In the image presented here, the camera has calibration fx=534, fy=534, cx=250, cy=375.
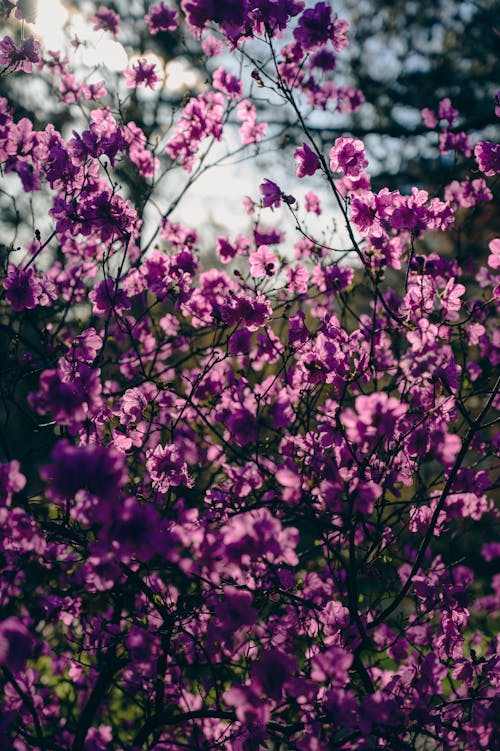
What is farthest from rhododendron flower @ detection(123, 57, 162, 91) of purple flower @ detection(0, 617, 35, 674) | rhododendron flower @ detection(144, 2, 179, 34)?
purple flower @ detection(0, 617, 35, 674)

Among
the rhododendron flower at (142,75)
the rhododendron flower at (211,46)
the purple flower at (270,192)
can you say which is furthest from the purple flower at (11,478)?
the rhododendron flower at (211,46)

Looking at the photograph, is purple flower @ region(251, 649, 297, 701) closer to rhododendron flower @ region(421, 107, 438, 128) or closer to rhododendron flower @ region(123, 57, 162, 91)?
rhododendron flower @ region(123, 57, 162, 91)

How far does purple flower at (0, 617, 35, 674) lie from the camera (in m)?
1.78

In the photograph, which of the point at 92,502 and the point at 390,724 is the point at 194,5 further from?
the point at 390,724

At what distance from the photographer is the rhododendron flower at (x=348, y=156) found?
2742 mm

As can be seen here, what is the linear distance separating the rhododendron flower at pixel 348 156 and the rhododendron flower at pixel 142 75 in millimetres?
2348

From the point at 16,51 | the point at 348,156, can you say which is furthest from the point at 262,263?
the point at 16,51

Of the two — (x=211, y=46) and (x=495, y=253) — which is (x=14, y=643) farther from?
(x=211, y=46)

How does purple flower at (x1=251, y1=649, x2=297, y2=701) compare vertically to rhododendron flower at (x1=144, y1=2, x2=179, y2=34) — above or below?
below

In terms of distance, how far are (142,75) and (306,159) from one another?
225 centimetres

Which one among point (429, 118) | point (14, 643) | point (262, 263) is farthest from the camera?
point (429, 118)

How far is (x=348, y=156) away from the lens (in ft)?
9.06

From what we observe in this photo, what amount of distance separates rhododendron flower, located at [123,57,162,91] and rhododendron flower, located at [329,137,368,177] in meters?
2.35

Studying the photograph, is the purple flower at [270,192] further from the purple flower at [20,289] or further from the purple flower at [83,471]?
the purple flower at [83,471]
